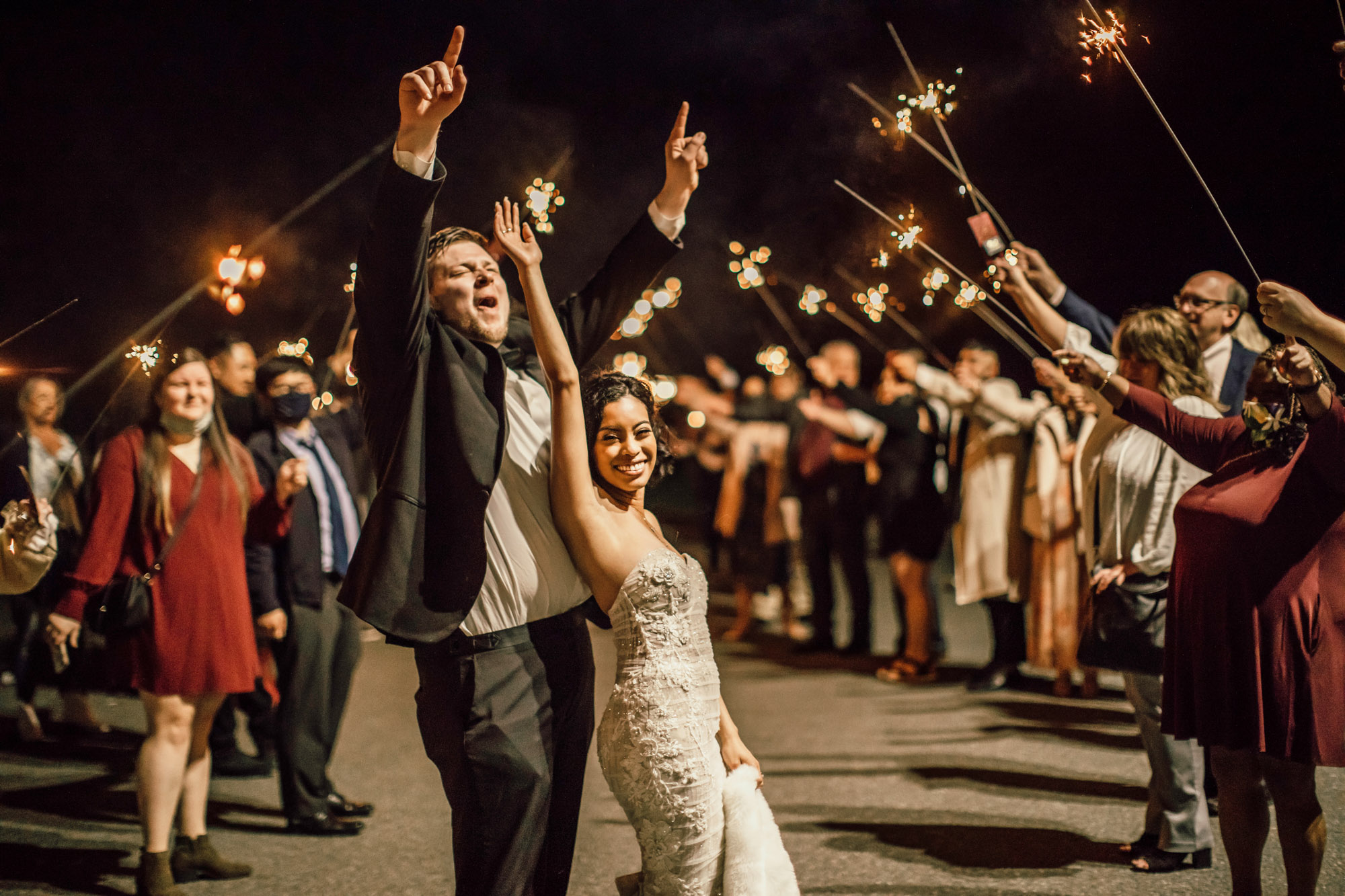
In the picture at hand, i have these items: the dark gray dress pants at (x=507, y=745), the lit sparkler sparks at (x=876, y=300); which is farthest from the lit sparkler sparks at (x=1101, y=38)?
the dark gray dress pants at (x=507, y=745)

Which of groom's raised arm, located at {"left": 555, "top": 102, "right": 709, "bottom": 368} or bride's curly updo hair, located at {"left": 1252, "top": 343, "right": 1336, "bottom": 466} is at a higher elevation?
groom's raised arm, located at {"left": 555, "top": 102, "right": 709, "bottom": 368}

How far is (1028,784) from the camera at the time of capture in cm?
460

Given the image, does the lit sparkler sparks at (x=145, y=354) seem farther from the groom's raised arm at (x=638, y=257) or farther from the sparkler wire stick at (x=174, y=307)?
the groom's raised arm at (x=638, y=257)

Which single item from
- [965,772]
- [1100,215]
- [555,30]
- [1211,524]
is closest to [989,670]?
[965,772]

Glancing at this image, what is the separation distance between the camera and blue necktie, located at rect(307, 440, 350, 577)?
448cm

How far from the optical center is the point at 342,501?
14.9ft

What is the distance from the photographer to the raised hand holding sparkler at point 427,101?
2039 millimetres

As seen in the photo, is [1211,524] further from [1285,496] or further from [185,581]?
[185,581]

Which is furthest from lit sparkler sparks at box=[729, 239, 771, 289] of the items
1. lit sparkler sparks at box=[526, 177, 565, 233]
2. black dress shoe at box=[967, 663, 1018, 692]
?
black dress shoe at box=[967, 663, 1018, 692]

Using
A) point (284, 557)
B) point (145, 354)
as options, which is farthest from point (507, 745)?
point (284, 557)

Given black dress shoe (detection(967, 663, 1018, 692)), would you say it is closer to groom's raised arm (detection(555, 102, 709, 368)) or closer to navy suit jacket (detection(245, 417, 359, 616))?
navy suit jacket (detection(245, 417, 359, 616))

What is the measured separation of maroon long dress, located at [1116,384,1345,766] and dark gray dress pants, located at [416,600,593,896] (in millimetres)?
1915

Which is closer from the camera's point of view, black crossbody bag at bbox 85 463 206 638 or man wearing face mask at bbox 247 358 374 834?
black crossbody bag at bbox 85 463 206 638

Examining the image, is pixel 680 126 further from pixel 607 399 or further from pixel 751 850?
pixel 751 850
